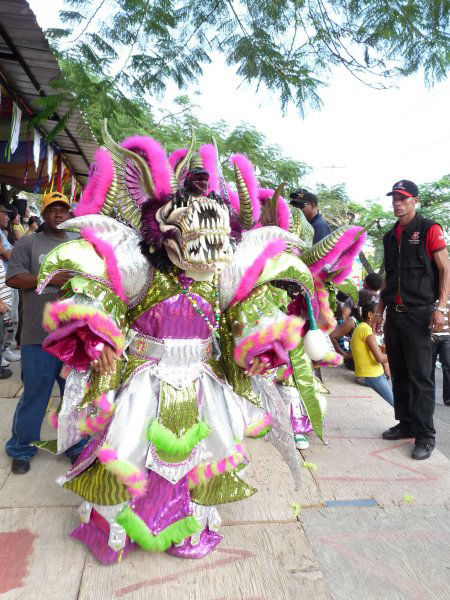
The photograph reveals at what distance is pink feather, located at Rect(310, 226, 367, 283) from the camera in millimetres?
3531

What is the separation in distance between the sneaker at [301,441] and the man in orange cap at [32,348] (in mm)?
1605

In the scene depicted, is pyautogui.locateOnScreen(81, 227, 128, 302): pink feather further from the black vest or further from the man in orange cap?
the black vest

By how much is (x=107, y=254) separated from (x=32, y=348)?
1.36 m

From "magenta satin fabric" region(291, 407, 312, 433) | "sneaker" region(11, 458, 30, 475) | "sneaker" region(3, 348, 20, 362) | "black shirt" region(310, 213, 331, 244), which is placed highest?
"black shirt" region(310, 213, 331, 244)

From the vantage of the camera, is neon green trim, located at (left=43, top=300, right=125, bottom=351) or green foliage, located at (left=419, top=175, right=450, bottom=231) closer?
neon green trim, located at (left=43, top=300, right=125, bottom=351)

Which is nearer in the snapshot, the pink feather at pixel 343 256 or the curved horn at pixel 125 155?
the curved horn at pixel 125 155

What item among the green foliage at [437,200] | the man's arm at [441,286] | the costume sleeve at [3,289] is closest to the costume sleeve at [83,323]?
the man's arm at [441,286]

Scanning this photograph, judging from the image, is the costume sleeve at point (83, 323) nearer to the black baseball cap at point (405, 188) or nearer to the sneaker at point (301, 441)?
the sneaker at point (301, 441)

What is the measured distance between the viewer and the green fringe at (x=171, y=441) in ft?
7.43

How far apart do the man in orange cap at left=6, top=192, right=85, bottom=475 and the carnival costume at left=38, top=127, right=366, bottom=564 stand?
949 millimetres

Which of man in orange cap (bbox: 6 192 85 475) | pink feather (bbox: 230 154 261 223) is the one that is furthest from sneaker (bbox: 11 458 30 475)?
pink feather (bbox: 230 154 261 223)

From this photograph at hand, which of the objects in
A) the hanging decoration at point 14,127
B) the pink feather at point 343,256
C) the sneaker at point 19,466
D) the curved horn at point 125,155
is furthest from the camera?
the hanging decoration at point 14,127

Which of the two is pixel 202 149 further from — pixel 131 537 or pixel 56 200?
pixel 131 537

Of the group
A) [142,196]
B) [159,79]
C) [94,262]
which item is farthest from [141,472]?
[159,79]
